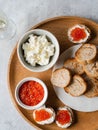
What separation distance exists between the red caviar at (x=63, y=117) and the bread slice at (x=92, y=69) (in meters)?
0.18

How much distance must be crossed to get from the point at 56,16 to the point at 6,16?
210mm

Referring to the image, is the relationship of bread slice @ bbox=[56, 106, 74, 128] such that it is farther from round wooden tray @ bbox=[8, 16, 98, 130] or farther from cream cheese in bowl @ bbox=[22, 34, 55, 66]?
cream cheese in bowl @ bbox=[22, 34, 55, 66]

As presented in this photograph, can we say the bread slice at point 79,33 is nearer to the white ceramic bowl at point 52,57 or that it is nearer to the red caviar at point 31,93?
the white ceramic bowl at point 52,57

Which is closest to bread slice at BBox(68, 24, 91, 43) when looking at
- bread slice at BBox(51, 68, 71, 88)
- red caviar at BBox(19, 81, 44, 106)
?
bread slice at BBox(51, 68, 71, 88)

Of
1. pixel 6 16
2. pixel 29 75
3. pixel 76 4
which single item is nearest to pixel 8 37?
pixel 6 16

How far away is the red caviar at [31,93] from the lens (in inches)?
64.9

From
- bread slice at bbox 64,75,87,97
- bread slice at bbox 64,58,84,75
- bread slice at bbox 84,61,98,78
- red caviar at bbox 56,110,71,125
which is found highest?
bread slice at bbox 64,58,84,75

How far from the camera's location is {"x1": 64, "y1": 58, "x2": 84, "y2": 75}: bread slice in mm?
1663

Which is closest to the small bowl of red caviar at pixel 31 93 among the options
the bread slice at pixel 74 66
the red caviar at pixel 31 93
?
the red caviar at pixel 31 93

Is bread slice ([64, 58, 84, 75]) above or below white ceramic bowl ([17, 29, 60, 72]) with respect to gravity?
below

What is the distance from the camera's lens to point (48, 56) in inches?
64.3

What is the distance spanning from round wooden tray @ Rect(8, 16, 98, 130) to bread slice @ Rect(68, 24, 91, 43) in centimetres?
3

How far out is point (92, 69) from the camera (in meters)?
1.64

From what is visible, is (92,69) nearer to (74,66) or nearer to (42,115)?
(74,66)
